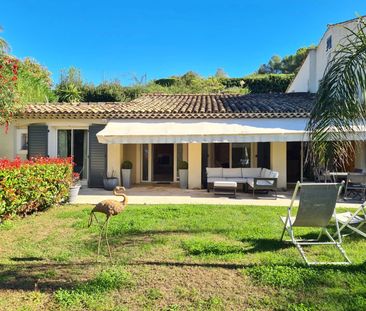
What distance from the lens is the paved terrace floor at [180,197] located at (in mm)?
19094

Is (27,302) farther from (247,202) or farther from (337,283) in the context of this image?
(247,202)

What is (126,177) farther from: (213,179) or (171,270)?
(171,270)

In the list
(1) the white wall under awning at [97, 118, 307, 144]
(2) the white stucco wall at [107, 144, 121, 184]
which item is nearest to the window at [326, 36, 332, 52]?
(1) the white wall under awning at [97, 118, 307, 144]

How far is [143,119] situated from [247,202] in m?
10.6

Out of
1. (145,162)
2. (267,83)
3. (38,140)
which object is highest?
(267,83)

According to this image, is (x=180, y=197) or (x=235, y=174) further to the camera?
(x=235, y=174)

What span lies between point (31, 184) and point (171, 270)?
913 cm

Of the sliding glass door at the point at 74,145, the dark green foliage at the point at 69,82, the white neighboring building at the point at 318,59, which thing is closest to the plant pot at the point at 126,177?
the sliding glass door at the point at 74,145

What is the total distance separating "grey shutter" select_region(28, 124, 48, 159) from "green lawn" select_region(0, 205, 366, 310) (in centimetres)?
1346

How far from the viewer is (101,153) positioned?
25094 millimetres

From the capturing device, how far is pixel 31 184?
571 inches

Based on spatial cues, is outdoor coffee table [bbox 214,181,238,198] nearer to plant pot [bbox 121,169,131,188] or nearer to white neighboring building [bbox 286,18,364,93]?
plant pot [bbox 121,169,131,188]

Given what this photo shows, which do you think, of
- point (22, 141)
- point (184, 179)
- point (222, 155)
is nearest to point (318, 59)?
point (222, 155)

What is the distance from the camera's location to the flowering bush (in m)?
12.9
